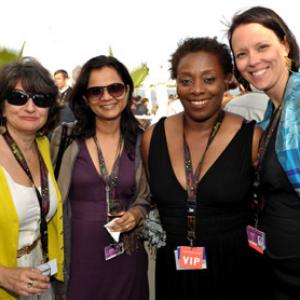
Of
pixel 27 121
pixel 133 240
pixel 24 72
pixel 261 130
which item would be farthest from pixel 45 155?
pixel 261 130

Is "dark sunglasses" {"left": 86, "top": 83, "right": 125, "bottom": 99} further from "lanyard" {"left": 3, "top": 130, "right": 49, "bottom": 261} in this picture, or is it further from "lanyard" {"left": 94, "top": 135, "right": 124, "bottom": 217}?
"lanyard" {"left": 3, "top": 130, "right": 49, "bottom": 261}

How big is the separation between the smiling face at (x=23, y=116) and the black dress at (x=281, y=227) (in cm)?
140

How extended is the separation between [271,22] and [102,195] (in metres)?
1.51

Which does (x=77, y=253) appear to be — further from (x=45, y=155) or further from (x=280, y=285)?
(x=280, y=285)

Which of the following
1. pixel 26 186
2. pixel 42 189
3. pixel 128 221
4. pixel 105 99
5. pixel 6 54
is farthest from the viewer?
pixel 6 54

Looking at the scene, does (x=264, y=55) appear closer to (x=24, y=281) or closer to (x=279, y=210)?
(x=279, y=210)

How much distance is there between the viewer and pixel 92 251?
8.27ft

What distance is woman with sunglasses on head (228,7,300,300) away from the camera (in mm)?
1960

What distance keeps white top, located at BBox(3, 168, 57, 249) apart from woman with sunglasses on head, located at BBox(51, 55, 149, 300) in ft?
0.87

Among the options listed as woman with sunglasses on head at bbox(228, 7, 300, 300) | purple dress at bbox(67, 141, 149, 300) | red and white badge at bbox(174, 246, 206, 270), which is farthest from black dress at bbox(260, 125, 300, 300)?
purple dress at bbox(67, 141, 149, 300)

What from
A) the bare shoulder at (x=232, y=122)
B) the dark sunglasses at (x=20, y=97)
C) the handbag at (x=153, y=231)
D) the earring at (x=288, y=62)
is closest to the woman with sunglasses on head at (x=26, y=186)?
the dark sunglasses at (x=20, y=97)

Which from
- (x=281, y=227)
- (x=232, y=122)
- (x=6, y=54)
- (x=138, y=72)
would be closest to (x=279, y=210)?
(x=281, y=227)

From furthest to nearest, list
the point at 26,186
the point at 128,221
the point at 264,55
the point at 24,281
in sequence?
the point at 128,221, the point at 26,186, the point at 264,55, the point at 24,281

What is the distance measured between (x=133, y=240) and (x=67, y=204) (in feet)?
1.70
